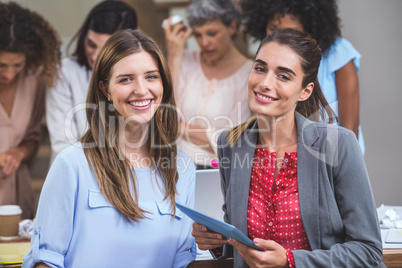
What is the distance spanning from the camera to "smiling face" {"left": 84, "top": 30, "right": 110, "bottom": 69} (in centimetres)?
294

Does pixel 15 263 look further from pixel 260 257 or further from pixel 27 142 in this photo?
pixel 27 142

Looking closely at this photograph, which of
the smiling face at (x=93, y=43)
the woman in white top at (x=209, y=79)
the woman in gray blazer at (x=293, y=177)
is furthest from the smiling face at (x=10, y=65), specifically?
the woman in gray blazer at (x=293, y=177)

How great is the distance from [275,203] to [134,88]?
60 cm

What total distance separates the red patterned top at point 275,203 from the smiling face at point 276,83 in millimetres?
162

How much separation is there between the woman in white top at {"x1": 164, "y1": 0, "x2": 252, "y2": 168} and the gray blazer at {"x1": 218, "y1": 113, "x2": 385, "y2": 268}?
3.79 ft

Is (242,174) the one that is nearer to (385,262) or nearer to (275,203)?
(275,203)

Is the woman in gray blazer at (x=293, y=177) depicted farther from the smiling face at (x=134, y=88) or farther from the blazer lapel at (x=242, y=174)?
the smiling face at (x=134, y=88)

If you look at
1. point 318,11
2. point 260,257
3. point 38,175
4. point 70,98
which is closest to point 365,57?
point 318,11

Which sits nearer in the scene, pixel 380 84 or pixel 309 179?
pixel 309 179

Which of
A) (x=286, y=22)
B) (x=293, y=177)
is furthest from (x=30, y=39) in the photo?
(x=293, y=177)

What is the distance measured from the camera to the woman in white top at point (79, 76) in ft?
9.65

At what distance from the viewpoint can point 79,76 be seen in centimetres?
302

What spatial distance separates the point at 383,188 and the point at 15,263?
234cm

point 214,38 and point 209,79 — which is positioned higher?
point 214,38
